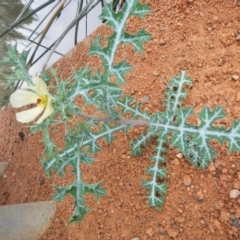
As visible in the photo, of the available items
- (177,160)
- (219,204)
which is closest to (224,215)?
(219,204)

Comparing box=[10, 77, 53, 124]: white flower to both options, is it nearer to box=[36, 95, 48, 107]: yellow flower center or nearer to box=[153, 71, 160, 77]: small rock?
box=[36, 95, 48, 107]: yellow flower center

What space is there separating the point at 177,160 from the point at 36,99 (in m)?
0.76

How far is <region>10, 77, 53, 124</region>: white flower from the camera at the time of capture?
3.41 ft

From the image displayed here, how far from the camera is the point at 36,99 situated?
1.08 m

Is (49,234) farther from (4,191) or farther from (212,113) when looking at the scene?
(212,113)

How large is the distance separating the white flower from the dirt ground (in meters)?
0.27

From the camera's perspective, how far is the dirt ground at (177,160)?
1469 mm

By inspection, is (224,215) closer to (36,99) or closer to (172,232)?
(172,232)

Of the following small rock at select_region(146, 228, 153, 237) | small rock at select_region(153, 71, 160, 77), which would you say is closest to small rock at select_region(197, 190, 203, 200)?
small rock at select_region(146, 228, 153, 237)

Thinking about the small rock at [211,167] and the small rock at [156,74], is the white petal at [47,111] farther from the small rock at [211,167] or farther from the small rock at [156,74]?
the small rock at [156,74]

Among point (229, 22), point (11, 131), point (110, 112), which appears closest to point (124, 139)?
point (110, 112)

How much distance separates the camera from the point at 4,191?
2.63 m

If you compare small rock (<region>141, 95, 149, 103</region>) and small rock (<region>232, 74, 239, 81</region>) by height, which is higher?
small rock (<region>232, 74, 239, 81</region>)

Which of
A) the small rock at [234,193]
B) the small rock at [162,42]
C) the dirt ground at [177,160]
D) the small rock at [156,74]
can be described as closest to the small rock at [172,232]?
the dirt ground at [177,160]
